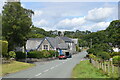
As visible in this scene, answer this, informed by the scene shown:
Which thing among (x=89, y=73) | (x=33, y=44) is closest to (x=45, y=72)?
(x=89, y=73)

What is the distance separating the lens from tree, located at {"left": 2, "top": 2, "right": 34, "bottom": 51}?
41781 millimetres

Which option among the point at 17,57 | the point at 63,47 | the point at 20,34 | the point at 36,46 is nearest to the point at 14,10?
the point at 20,34

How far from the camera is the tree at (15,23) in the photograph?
41.8 metres

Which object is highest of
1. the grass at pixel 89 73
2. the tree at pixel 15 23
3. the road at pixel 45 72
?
the tree at pixel 15 23

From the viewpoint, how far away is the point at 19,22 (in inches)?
1633

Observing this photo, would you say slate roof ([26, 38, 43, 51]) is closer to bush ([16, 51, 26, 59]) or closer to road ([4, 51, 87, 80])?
bush ([16, 51, 26, 59])

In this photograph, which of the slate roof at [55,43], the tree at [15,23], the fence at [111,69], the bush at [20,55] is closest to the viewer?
the fence at [111,69]

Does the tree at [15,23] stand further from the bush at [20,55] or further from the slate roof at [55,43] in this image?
the slate roof at [55,43]

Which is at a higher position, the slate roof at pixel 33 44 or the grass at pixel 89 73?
the slate roof at pixel 33 44

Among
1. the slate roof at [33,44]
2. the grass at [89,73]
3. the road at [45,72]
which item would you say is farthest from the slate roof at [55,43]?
the grass at [89,73]

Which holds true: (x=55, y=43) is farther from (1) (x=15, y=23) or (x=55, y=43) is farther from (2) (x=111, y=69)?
(2) (x=111, y=69)

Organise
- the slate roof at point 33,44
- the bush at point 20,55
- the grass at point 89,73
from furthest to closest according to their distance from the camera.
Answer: the slate roof at point 33,44 → the bush at point 20,55 → the grass at point 89,73

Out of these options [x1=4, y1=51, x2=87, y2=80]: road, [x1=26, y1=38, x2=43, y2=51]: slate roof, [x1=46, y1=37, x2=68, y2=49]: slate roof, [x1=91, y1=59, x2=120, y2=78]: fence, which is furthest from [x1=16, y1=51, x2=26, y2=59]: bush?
[x1=26, y1=38, x2=43, y2=51]: slate roof

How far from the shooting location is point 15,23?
42.2 meters
